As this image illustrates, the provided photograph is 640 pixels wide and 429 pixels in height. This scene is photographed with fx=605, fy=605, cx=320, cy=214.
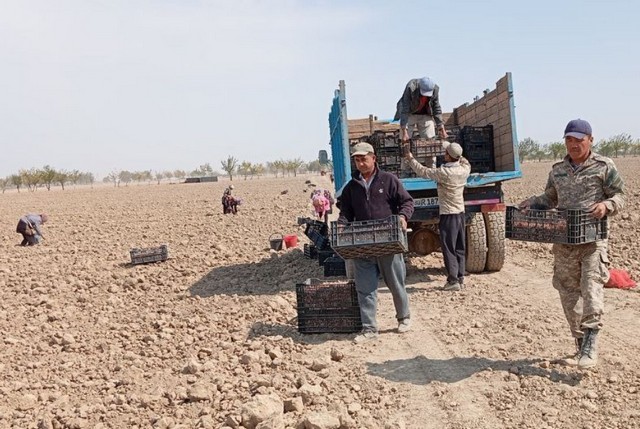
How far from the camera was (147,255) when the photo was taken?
10.7 m

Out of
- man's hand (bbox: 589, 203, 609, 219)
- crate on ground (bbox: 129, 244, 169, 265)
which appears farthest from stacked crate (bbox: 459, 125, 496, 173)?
crate on ground (bbox: 129, 244, 169, 265)

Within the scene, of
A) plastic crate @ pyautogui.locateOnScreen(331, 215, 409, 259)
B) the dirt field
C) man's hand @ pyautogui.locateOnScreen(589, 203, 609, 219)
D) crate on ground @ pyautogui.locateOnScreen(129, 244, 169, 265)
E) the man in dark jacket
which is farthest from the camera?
crate on ground @ pyautogui.locateOnScreen(129, 244, 169, 265)

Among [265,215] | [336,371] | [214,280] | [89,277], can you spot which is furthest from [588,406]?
[265,215]

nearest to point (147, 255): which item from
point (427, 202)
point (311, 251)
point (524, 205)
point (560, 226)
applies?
point (311, 251)

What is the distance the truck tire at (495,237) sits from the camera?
793cm

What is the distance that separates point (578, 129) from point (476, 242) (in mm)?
3972

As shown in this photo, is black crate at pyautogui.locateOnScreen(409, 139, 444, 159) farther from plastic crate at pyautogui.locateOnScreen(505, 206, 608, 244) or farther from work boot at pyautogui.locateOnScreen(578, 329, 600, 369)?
work boot at pyautogui.locateOnScreen(578, 329, 600, 369)

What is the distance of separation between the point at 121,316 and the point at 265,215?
13.0 m

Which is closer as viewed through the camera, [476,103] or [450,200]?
[450,200]

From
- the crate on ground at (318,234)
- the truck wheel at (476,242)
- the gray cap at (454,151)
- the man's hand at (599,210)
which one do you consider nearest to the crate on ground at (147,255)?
the crate on ground at (318,234)

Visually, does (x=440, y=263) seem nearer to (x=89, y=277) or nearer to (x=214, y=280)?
(x=214, y=280)

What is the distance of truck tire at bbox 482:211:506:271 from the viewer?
7926 millimetres

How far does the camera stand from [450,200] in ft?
23.4

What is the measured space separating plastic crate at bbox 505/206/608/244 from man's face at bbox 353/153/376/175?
1.49 metres
